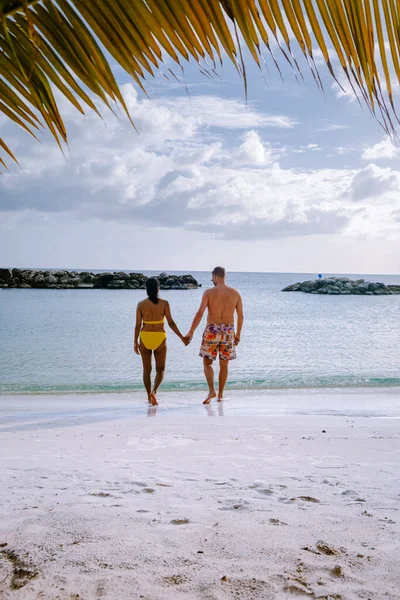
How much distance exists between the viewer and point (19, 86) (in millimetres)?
1391

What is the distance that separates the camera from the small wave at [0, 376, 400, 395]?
1038cm

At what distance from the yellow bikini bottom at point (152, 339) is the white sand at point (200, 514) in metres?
2.22

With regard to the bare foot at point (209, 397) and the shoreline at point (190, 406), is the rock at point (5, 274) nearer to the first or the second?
the shoreline at point (190, 406)

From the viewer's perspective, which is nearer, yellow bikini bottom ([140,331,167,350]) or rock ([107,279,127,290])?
yellow bikini bottom ([140,331,167,350])

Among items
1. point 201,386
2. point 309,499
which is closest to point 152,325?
point 201,386

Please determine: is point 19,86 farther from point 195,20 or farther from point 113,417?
point 113,417

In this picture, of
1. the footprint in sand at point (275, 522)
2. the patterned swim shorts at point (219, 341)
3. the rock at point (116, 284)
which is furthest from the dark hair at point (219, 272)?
the rock at point (116, 284)

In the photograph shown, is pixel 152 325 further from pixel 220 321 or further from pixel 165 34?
pixel 165 34

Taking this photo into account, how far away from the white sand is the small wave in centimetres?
435

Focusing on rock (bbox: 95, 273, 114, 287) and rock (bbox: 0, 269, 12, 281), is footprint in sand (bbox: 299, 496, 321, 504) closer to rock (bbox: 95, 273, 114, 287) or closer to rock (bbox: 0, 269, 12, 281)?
rock (bbox: 95, 273, 114, 287)

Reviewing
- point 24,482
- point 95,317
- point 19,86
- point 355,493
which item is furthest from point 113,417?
point 95,317

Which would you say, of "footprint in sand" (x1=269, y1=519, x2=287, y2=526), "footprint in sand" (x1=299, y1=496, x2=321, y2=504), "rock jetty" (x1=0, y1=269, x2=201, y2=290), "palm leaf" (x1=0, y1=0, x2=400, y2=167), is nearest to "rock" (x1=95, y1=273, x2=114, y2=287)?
"rock jetty" (x1=0, y1=269, x2=201, y2=290)

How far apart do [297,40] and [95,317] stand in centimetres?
Result: 2764

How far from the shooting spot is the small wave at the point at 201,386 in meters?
10.4
